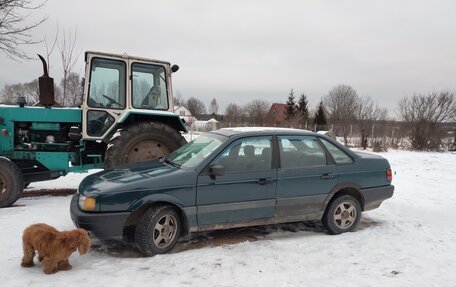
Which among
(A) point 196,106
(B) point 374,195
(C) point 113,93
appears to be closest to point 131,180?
(C) point 113,93

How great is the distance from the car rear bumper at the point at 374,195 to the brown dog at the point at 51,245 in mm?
4113

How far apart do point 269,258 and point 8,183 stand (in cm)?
475

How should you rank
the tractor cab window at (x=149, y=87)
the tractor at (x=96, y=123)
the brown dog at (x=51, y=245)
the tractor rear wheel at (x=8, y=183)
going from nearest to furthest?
the brown dog at (x=51, y=245)
the tractor rear wheel at (x=8, y=183)
the tractor at (x=96, y=123)
the tractor cab window at (x=149, y=87)

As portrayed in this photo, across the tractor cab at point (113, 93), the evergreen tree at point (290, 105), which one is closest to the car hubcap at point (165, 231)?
the tractor cab at point (113, 93)

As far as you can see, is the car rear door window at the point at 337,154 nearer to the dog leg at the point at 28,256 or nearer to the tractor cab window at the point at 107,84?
the tractor cab window at the point at 107,84

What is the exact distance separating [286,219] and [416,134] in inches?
811

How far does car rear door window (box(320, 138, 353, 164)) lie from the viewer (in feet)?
17.6

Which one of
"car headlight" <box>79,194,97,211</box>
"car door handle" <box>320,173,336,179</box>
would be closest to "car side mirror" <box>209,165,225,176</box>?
"car headlight" <box>79,194,97,211</box>

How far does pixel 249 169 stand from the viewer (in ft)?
15.7

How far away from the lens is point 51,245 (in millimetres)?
3539

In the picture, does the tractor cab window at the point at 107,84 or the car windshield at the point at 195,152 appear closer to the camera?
the car windshield at the point at 195,152

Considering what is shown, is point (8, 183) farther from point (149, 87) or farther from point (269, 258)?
point (269, 258)

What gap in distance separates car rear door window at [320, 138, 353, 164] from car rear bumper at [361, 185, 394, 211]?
549mm

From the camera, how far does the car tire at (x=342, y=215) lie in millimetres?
5211
